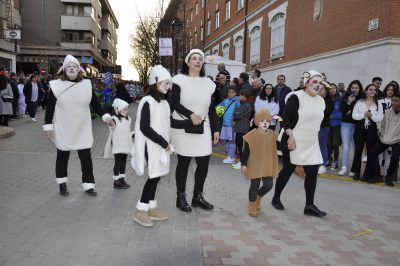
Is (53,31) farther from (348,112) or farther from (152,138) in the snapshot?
(152,138)

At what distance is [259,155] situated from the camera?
4.98 meters

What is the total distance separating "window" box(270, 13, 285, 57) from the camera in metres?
19.6

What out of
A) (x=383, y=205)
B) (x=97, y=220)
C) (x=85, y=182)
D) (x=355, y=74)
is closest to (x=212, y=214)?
(x=97, y=220)

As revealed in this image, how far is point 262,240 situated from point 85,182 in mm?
2834

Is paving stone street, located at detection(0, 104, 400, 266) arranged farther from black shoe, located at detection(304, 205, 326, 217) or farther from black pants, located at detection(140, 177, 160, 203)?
black pants, located at detection(140, 177, 160, 203)

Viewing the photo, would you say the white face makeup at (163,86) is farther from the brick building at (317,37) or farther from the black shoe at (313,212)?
the brick building at (317,37)

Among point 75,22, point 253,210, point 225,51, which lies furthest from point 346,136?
point 75,22

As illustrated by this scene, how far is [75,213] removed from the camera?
495cm

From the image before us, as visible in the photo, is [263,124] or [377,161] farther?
[377,161]

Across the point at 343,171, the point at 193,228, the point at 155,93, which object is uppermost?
the point at 155,93

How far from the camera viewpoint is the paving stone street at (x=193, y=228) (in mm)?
3771

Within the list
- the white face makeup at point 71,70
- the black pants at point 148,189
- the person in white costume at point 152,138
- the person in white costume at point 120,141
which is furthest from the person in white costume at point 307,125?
the white face makeup at point 71,70

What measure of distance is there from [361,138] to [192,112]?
4.25 metres

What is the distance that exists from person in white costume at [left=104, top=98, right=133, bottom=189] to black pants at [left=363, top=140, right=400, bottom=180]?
4.48m
